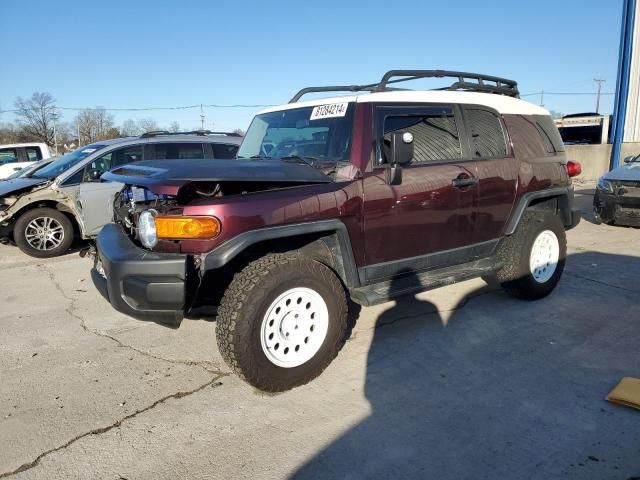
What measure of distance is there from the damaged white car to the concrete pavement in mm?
2501

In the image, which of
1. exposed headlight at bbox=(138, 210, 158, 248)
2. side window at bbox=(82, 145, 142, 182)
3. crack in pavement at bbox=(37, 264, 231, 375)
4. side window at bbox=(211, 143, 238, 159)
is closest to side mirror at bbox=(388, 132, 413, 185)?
exposed headlight at bbox=(138, 210, 158, 248)

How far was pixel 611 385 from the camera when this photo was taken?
322 cm

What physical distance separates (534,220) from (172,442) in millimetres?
3849

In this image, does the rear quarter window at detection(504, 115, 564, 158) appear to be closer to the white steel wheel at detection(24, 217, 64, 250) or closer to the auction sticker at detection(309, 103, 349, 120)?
the auction sticker at detection(309, 103, 349, 120)

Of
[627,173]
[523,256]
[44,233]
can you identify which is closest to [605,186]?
[627,173]

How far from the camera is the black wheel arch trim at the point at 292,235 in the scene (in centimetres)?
287

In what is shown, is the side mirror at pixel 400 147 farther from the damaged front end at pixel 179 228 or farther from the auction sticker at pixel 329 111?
the damaged front end at pixel 179 228

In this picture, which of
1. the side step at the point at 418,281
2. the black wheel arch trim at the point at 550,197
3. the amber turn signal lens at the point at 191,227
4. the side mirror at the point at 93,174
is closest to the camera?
the amber turn signal lens at the point at 191,227

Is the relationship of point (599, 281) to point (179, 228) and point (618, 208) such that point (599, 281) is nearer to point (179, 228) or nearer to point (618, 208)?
point (618, 208)

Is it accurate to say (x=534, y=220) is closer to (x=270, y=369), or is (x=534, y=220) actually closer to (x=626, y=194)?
(x=270, y=369)

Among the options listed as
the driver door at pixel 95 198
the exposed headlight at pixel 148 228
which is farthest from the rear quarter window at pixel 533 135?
the driver door at pixel 95 198

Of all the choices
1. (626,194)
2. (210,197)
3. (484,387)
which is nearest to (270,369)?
(210,197)

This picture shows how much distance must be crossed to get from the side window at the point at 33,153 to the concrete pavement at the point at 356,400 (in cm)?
1166

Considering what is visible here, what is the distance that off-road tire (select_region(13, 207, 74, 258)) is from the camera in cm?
718
